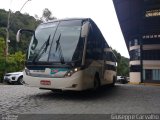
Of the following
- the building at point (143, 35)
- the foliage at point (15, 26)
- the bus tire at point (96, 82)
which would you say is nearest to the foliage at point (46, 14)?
the foliage at point (15, 26)

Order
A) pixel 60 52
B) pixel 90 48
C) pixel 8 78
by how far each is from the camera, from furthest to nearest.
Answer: pixel 8 78, pixel 90 48, pixel 60 52

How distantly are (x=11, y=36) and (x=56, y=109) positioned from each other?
176 ft

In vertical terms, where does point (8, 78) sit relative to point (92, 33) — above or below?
below

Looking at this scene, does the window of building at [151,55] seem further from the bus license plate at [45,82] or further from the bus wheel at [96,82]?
the bus license plate at [45,82]

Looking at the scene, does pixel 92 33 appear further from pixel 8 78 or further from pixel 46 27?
pixel 8 78

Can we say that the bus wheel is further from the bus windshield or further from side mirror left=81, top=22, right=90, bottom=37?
side mirror left=81, top=22, right=90, bottom=37

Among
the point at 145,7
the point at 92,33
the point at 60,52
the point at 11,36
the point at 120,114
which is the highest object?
the point at 145,7

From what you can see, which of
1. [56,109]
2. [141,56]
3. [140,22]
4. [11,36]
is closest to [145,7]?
[140,22]

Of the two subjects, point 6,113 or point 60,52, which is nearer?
point 6,113

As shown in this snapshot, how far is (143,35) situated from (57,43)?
57615 mm

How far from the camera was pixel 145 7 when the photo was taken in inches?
2306

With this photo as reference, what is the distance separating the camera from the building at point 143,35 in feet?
196

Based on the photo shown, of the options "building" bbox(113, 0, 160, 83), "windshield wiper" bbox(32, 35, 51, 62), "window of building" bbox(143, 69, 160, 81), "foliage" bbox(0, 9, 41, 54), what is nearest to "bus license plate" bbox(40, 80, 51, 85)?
"windshield wiper" bbox(32, 35, 51, 62)

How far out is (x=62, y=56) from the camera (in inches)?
398
